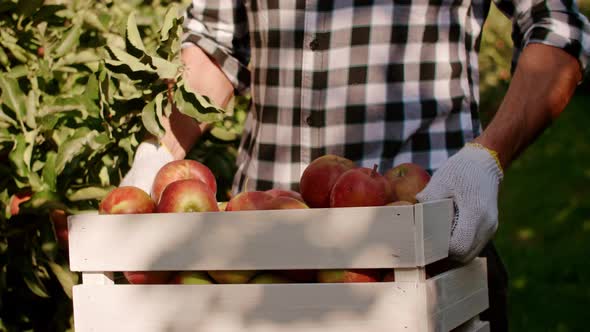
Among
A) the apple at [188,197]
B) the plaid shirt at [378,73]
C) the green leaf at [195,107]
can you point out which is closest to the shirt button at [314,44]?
the plaid shirt at [378,73]

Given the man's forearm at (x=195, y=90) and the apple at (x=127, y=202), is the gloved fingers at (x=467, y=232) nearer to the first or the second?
the apple at (x=127, y=202)

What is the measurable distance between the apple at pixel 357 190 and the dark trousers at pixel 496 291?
0.64 metres

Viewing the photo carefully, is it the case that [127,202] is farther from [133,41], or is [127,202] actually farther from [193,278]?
[133,41]

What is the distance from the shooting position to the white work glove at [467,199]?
5.17ft

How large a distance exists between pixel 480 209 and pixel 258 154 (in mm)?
765

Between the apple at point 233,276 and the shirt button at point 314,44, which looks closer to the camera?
the apple at point 233,276

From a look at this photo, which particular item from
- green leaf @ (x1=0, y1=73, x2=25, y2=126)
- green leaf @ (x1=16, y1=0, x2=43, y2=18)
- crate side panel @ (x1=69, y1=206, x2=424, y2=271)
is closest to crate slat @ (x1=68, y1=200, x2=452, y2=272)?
crate side panel @ (x1=69, y1=206, x2=424, y2=271)

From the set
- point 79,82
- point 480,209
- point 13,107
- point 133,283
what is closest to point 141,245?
point 133,283

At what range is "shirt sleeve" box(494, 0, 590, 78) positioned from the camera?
1940 millimetres

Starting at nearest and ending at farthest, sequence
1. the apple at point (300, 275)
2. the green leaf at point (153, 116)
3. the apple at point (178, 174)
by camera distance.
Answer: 1. the apple at point (300, 275)
2. the apple at point (178, 174)
3. the green leaf at point (153, 116)

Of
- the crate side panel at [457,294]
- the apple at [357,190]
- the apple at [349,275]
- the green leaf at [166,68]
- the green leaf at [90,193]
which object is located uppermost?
the green leaf at [166,68]

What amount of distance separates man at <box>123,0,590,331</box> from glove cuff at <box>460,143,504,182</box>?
0.05m

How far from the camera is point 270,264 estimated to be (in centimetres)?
146

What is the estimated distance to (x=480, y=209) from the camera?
5.25 ft
